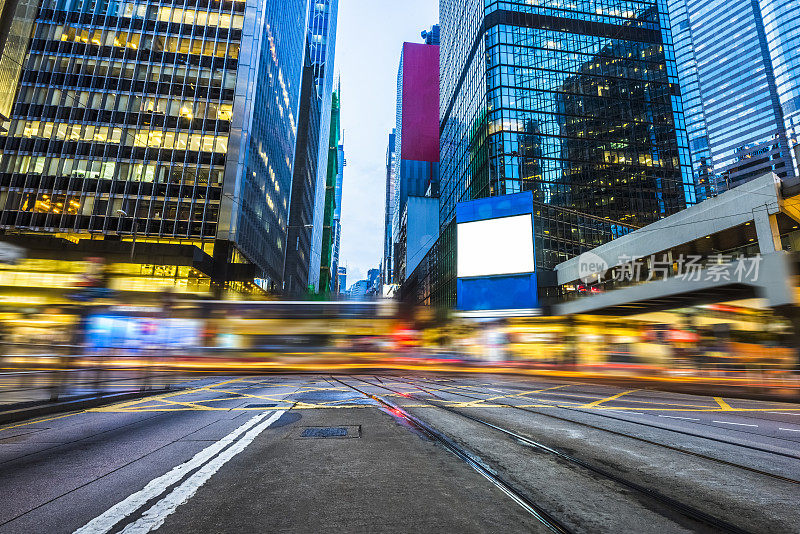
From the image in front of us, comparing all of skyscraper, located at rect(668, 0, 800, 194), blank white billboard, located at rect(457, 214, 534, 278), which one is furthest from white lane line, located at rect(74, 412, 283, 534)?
skyscraper, located at rect(668, 0, 800, 194)

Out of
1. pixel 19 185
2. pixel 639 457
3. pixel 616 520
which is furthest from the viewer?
pixel 19 185

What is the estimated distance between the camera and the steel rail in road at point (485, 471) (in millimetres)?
3078

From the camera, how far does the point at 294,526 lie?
297cm

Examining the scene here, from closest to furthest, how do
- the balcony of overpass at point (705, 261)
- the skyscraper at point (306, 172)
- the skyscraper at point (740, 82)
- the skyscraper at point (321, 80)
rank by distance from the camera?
the balcony of overpass at point (705, 261), the skyscraper at point (306, 172), the skyscraper at point (740, 82), the skyscraper at point (321, 80)

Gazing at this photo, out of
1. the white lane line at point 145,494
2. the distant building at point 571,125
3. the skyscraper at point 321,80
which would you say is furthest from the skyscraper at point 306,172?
the white lane line at point 145,494

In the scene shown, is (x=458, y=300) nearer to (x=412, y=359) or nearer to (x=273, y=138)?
(x=412, y=359)

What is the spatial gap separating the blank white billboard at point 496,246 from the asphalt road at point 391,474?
1385 inches

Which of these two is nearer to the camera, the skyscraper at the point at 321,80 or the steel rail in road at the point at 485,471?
the steel rail in road at the point at 485,471

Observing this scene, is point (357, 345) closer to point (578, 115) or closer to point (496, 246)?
point (496, 246)

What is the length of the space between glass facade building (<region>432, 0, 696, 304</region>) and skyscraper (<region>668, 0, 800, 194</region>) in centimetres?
7324

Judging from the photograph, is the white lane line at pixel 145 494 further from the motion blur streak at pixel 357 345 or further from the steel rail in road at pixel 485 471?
the motion blur streak at pixel 357 345

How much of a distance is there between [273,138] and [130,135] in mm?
19722

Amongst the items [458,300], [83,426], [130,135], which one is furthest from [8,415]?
[130,135]

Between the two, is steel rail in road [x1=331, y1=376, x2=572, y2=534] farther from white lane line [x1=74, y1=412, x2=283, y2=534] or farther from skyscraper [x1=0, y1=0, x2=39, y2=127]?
skyscraper [x1=0, y1=0, x2=39, y2=127]
